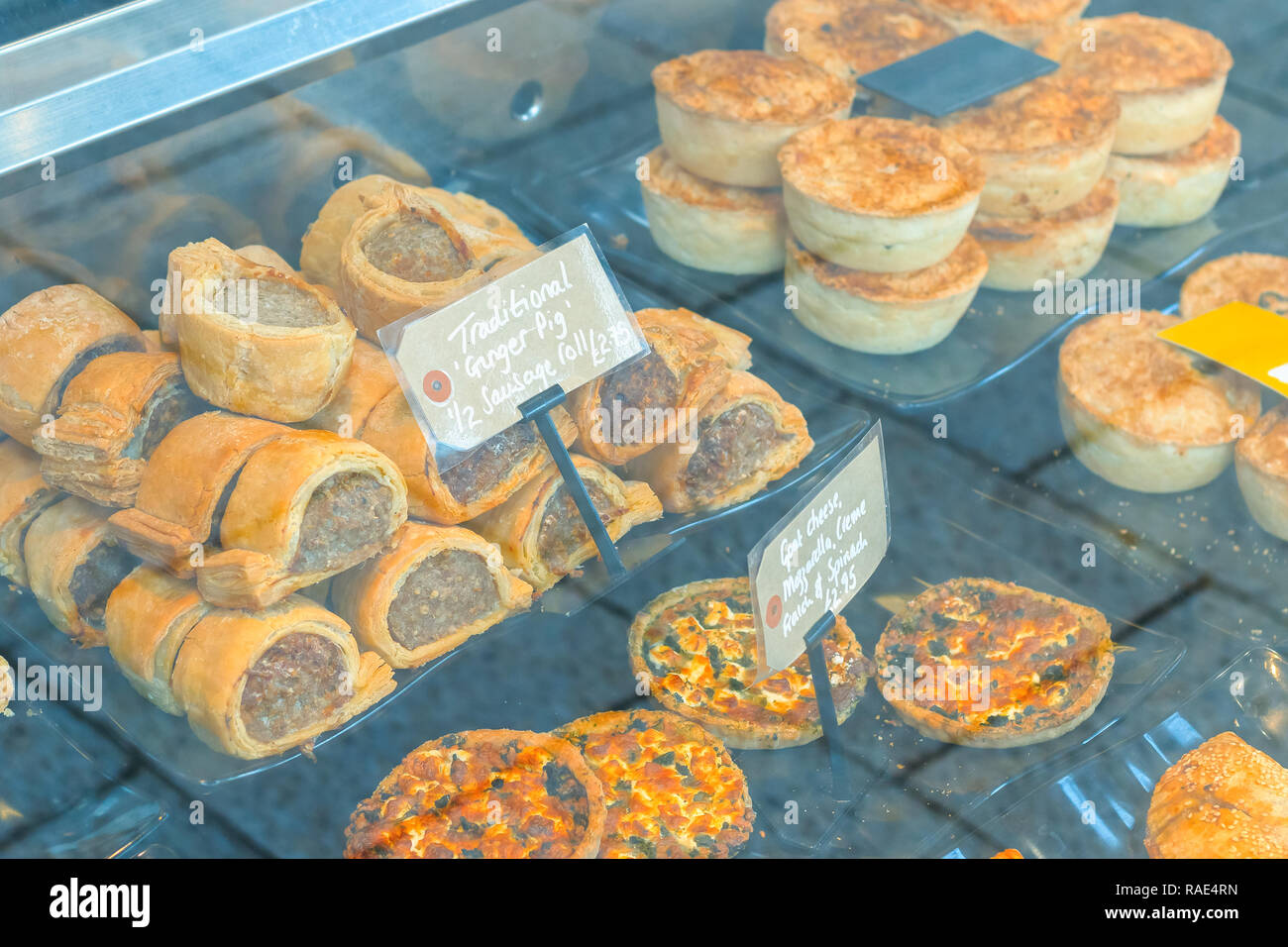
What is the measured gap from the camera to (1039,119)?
328 cm

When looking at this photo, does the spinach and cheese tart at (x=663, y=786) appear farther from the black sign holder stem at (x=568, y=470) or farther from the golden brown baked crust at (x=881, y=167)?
the golden brown baked crust at (x=881, y=167)

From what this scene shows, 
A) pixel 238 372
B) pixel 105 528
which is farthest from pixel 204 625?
pixel 238 372

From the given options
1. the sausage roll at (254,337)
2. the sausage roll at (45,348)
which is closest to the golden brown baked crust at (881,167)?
the sausage roll at (254,337)

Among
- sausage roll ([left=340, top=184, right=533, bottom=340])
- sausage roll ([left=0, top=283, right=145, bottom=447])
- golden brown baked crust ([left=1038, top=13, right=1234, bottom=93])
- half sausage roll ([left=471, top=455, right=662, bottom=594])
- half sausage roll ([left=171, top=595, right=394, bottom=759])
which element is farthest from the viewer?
golden brown baked crust ([left=1038, top=13, right=1234, bottom=93])

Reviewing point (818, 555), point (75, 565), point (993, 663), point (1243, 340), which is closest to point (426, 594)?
point (75, 565)

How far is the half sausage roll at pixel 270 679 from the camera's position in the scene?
199cm

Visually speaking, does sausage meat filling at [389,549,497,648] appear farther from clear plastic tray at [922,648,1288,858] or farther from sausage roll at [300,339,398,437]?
clear plastic tray at [922,648,1288,858]

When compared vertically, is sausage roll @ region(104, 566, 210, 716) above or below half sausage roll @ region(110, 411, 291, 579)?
below

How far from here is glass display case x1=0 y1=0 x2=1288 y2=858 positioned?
2045 mm

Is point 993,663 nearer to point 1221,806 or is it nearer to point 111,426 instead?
point 1221,806

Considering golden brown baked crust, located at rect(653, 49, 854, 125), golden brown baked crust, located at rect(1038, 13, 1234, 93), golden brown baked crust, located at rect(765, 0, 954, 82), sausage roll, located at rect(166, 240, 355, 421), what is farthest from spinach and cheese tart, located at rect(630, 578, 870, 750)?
golden brown baked crust, located at rect(1038, 13, 1234, 93)

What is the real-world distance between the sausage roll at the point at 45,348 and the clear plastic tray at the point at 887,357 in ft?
4.40

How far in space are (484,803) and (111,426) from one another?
89cm

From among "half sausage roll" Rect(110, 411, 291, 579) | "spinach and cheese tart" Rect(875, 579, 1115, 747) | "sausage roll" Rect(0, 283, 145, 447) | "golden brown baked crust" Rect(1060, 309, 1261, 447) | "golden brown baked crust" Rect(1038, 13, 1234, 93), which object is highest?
"golden brown baked crust" Rect(1038, 13, 1234, 93)
